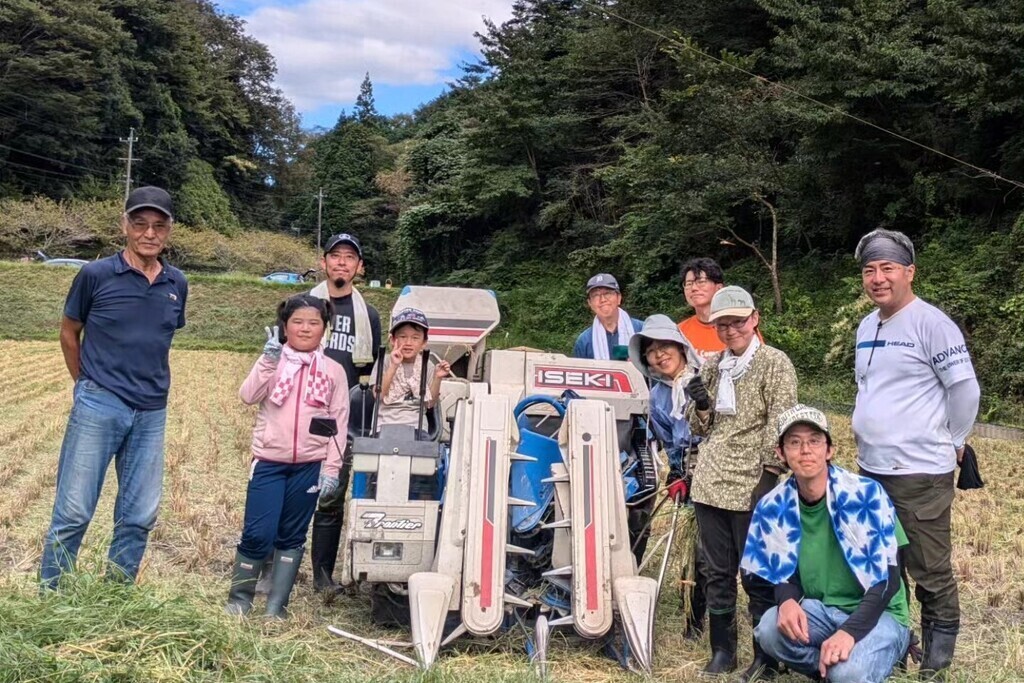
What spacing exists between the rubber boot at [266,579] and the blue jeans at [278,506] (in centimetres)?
35

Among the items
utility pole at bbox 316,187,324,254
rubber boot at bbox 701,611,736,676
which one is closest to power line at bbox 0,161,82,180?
utility pole at bbox 316,187,324,254

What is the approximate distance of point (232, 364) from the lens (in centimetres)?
2098

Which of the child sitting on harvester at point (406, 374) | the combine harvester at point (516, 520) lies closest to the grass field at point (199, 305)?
the child sitting on harvester at point (406, 374)

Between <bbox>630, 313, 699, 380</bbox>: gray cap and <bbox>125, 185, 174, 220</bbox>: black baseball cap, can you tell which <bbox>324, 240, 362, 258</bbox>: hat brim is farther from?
<bbox>630, 313, 699, 380</bbox>: gray cap

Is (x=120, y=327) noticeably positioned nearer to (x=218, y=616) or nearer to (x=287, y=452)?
(x=287, y=452)

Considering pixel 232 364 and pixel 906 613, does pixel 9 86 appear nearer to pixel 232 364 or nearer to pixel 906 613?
pixel 232 364

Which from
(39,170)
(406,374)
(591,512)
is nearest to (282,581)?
(406,374)

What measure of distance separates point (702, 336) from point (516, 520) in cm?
143

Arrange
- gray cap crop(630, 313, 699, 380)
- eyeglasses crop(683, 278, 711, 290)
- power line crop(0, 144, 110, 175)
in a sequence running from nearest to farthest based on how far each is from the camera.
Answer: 1. gray cap crop(630, 313, 699, 380)
2. eyeglasses crop(683, 278, 711, 290)
3. power line crop(0, 144, 110, 175)

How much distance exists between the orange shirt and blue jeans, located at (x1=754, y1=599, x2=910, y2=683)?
1.54 m

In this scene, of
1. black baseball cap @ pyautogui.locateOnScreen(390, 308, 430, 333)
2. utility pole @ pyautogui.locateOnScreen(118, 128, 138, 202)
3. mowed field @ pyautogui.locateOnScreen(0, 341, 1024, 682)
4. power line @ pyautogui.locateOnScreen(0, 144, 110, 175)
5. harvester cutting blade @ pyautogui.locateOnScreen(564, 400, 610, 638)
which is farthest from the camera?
utility pole @ pyautogui.locateOnScreen(118, 128, 138, 202)

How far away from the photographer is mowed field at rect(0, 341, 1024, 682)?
2.85 meters

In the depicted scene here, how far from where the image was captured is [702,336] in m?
4.53

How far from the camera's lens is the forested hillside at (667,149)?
14.0 m
